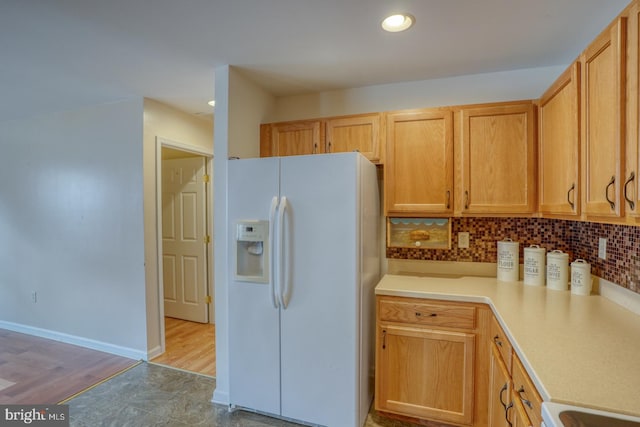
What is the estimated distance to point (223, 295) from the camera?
2.22m

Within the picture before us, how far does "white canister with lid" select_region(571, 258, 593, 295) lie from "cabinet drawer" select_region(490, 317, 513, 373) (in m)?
0.59

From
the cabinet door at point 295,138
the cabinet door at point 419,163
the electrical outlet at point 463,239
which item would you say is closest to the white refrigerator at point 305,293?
the cabinet door at point 419,163

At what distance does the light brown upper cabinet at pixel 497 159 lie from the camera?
1949 mm

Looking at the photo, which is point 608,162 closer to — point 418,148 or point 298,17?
point 418,148

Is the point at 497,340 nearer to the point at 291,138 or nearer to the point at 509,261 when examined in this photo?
the point at 509,261

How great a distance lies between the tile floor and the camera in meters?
2.00

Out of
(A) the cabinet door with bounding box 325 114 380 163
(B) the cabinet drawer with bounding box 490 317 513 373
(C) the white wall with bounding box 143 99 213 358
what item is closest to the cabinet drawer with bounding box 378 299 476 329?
(B) the cabinet drawer with bounding box 490 317 513 373

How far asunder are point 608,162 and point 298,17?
1.54 metres

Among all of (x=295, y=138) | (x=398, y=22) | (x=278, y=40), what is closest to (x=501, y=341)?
(x=398, y=22)

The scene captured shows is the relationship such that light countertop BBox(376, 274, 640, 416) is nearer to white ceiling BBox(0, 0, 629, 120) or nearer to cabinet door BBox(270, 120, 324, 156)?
cabinet door BBox(270, 120, 324, 156)

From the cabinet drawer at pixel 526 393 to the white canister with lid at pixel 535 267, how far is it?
0.99 metres

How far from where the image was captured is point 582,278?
1.78 metres

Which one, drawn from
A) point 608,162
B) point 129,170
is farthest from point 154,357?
point 608,162

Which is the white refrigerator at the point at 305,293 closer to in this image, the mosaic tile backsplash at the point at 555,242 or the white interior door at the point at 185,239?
the mosaic tile backsplash at the point at 555,242
